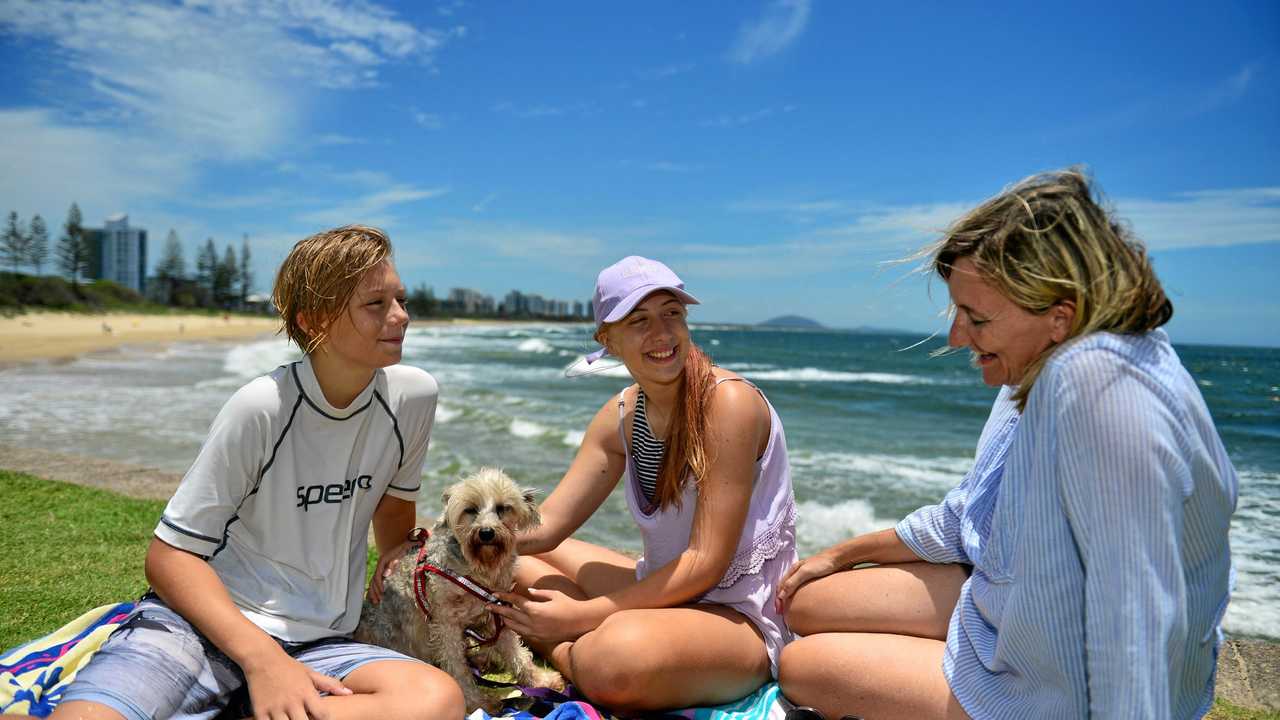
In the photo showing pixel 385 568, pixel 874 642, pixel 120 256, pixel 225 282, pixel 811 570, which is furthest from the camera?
pixel 120 256

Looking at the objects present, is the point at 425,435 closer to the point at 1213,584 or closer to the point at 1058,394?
the point at 1058,394

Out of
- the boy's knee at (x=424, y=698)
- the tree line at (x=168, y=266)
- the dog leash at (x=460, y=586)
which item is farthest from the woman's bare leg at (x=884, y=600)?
the tree line at (x=168, y=266)

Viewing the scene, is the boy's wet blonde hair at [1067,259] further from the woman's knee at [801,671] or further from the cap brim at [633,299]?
the woman's knee at [801,671]

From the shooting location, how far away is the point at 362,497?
121 inches

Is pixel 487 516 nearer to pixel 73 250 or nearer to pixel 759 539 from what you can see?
pixel 759 539

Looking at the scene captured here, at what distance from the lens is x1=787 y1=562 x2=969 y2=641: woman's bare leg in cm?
294

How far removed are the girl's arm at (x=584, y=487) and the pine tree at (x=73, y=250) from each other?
91508mm

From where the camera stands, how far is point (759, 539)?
3182 millimetres

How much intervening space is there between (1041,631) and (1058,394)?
61 centimetres

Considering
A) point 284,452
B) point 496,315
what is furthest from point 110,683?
point 496,315

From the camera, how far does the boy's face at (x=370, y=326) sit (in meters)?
2.83

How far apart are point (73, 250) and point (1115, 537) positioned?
95.1m

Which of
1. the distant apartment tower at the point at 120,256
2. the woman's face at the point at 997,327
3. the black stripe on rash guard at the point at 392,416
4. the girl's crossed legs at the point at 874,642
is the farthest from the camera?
the distant apartment tower at the point at 120,256

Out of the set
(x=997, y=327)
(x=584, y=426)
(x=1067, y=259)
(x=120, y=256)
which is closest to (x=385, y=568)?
(x=997, y=327)
